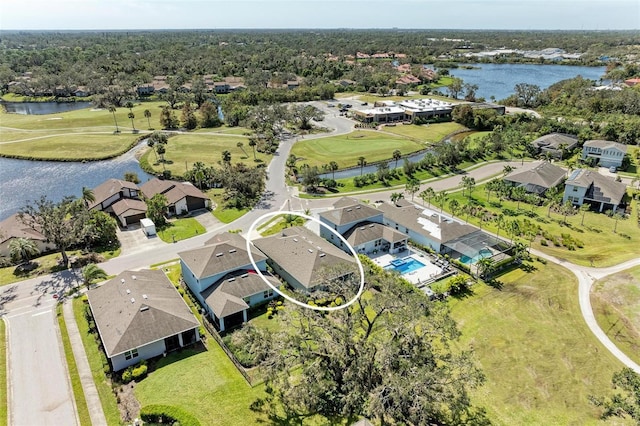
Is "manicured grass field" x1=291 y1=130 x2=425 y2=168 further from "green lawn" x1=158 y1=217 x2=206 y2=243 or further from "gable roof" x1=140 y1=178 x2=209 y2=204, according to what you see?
"green lawn" x1=158 y1=217 x2=206 y2=243

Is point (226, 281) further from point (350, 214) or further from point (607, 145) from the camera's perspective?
point (607, 145)

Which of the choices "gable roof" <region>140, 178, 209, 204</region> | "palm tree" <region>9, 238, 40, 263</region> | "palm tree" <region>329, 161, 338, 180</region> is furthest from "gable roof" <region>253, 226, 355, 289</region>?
"palm tree" <region>329, 161, 338, 180</region>

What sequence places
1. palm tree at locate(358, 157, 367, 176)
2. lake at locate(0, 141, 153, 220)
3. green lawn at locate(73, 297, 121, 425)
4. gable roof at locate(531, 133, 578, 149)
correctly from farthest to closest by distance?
gable roof at locate(531, 133, 578, 149), palm tree at locate(358, 157, 367, 176), lake at locate(0, 141, 153, 220), green lawn at locate(73, 297, 121, 425)

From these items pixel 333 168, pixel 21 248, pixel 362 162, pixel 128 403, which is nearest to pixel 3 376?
pixel 128 403

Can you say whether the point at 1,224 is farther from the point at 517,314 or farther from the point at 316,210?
the point at 517,314

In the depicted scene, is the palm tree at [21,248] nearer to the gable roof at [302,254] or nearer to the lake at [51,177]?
the lake at [51,177]

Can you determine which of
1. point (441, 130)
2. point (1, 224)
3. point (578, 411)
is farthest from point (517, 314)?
point (441, 130)
